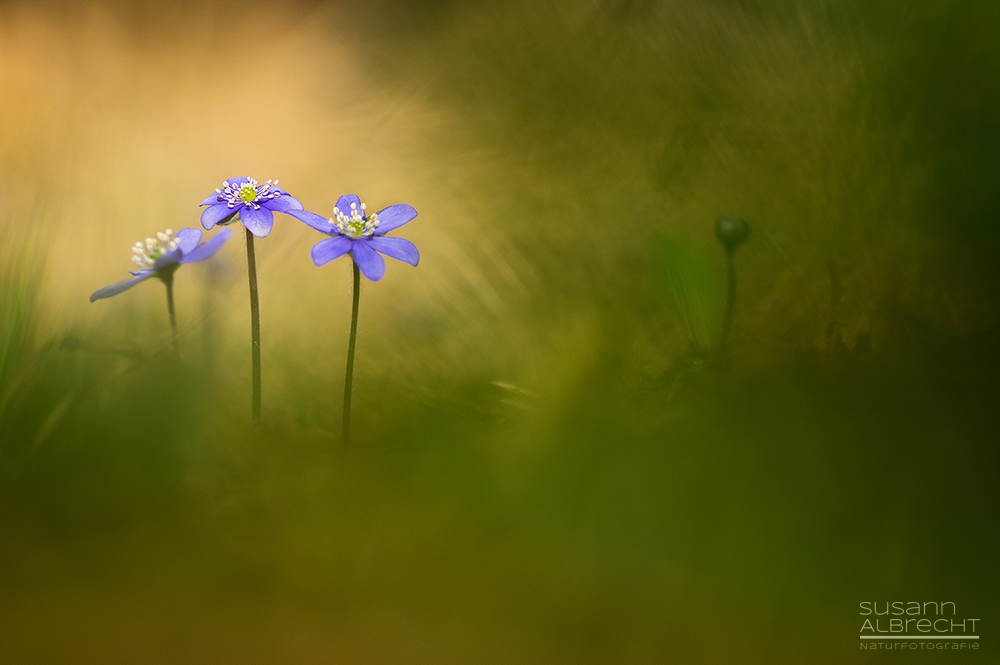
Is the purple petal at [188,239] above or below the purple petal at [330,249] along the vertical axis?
above

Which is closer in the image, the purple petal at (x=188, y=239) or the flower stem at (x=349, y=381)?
the flower stem at (x=349, y=381)

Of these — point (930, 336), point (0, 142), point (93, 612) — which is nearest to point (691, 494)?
point (930, 336)

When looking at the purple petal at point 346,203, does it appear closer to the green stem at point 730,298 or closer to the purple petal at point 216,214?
the purple petal at point 216,214

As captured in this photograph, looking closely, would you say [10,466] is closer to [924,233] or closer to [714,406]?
[714,406]

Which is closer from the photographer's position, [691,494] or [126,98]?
[691,494]

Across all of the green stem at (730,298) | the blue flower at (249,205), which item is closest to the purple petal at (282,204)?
the blue flower at (249,205)

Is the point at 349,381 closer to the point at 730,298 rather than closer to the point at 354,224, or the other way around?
the point at 354,224

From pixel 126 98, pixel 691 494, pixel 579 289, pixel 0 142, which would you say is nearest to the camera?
pixel 691 494

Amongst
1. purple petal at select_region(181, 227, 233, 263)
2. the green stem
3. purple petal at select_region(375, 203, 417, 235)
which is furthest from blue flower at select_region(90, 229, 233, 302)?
the green stem
